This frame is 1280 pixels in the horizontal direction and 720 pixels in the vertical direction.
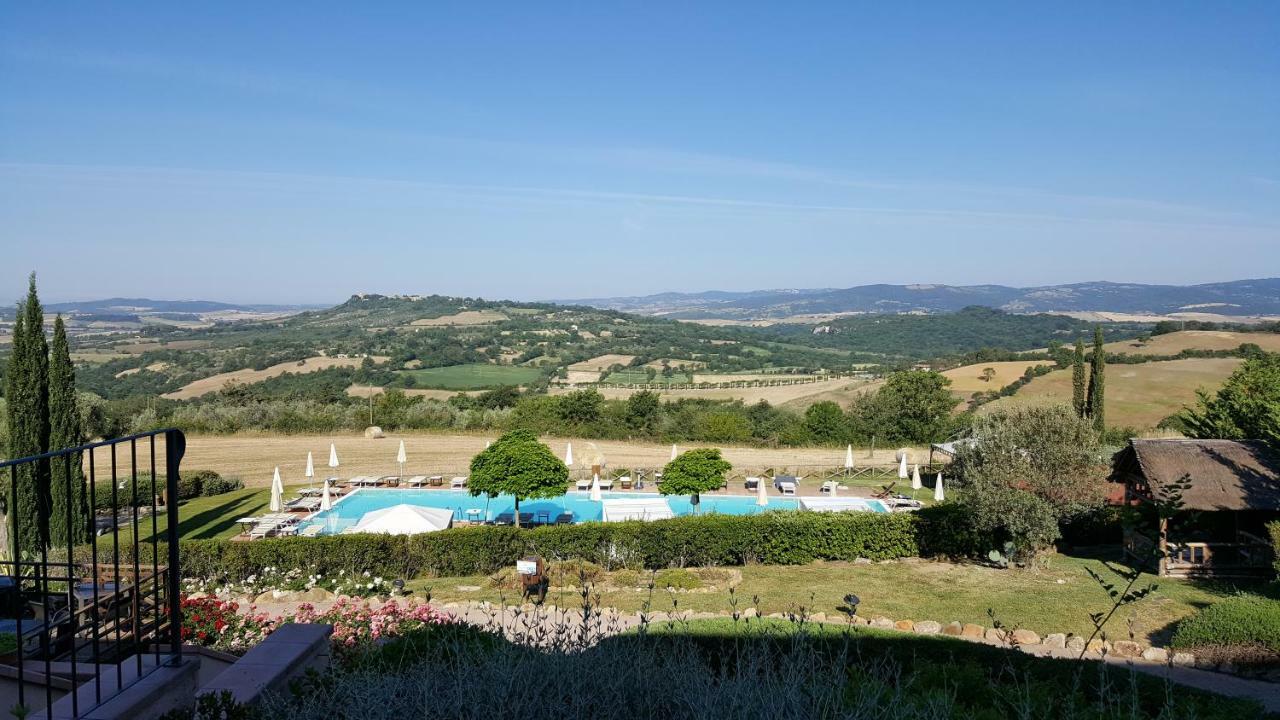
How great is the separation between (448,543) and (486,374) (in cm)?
5702

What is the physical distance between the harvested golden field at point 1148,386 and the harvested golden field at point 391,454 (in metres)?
15.3

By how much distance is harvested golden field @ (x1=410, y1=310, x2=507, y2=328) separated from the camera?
348 ft

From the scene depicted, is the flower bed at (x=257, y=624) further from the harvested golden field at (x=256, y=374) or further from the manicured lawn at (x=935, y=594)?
the harvested golden field at (x=256, y=374)

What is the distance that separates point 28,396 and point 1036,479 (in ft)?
64.8

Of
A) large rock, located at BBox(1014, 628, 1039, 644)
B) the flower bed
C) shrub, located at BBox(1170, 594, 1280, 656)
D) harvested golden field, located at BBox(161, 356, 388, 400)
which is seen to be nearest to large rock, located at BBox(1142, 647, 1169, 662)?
shrub, located at BBox(1170, 594, 1280, 656)

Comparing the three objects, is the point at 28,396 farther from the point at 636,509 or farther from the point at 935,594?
the point at 935,594

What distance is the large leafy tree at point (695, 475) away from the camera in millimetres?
19641

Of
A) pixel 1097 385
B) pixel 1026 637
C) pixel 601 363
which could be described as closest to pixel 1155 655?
pixel 1026 637

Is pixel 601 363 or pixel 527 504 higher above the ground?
pixel 527 504

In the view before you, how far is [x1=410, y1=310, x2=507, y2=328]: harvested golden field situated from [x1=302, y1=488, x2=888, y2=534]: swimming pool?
82.0 m

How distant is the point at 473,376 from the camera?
69.5 metres

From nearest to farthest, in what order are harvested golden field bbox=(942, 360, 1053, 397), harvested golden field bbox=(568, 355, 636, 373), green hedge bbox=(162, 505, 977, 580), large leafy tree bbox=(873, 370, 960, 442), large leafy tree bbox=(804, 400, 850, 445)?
green hedge bbox=(162, 505, 977, 580), large leafy tree bbox=(804, 400, 850, 445), large leafy tree bbox=(873, 370, 960, 442), harvested golden field bbox=(942, 360, 1053, 397), harvested golden field bbox=(568, 355, 636, 373)

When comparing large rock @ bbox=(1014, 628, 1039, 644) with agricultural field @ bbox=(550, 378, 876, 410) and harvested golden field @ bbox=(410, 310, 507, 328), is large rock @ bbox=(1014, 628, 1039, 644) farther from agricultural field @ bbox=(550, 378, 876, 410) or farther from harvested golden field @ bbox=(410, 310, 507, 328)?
harvested golden field @ bbox=(410, 310, 507, 328)

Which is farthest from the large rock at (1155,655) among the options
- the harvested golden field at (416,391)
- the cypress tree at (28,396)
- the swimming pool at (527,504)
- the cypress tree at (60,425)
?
the harvested golden field at (416,391)
